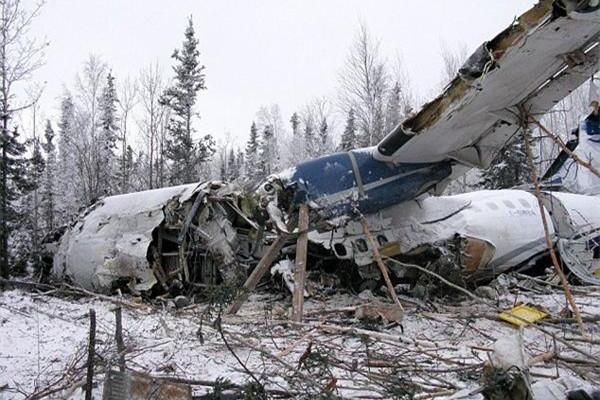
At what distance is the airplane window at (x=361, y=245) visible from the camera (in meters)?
8.15

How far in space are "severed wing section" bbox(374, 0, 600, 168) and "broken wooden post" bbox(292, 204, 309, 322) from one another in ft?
4.97

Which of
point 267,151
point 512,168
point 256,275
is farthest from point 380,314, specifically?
point 267,151

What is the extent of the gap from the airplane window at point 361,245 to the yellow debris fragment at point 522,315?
2.35m

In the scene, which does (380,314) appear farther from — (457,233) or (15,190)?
(15,190)

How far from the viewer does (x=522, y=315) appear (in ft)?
20.9

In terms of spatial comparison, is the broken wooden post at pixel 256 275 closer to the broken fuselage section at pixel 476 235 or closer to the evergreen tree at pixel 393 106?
the broken fuselage section at pixel 476 235

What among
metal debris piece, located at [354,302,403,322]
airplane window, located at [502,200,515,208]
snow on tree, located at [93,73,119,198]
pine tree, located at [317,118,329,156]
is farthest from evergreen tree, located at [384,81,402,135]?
metal debris piece, located at [354,302,403,322]

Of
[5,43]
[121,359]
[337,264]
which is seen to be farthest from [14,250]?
[121,359]

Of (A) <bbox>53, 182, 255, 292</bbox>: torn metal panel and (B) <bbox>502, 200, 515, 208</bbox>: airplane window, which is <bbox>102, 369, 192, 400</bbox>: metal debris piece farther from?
(B) <bbox>502, 200, 515, 208</bbox>: airplane window

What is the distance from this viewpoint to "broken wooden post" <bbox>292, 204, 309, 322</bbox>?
627cm

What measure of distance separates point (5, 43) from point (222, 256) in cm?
1570

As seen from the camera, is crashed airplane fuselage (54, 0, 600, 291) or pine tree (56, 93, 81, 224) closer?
crashed airplane fuselage (54, 0, 600, 291)

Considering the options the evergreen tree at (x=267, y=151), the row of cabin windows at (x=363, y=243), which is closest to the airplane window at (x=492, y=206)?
the row of cabin windows at (x=363, y=243)

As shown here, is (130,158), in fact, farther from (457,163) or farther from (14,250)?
(457,163)
